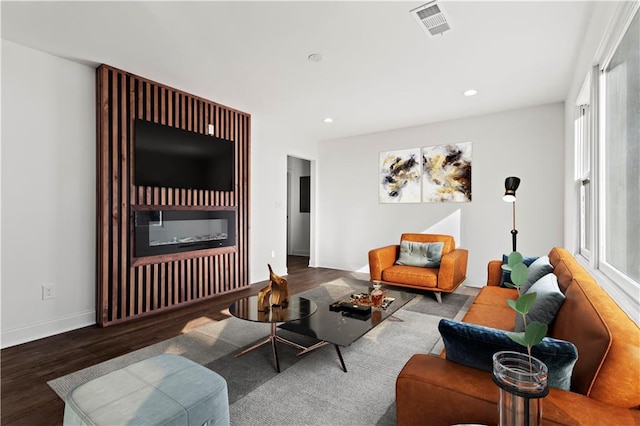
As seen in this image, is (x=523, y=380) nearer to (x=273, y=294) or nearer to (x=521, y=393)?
(x=521, y=393)

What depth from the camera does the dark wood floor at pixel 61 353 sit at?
1840 mm

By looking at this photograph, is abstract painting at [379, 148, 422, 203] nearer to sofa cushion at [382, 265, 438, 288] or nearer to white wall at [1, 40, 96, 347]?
sofa cushion at [382, 265, 438, 288]

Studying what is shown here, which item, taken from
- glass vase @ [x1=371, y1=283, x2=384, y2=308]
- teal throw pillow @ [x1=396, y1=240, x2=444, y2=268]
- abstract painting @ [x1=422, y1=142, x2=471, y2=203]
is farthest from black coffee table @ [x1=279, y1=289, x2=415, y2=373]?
abstract painting @ [x1=422, y1=142, x2=471, y2=203]

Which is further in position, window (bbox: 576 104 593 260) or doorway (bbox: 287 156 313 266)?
doorway (bbox: 287 156 313 266)

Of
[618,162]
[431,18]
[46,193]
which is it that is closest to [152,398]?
[46,193]

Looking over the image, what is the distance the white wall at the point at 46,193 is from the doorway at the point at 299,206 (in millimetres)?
5096

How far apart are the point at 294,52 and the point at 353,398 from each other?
9.08 ft

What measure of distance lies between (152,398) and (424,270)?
11.6 ft

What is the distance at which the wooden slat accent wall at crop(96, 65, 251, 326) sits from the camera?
3.14 m

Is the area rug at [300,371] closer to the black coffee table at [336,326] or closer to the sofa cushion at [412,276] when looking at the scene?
the black coffee table at [336,326]

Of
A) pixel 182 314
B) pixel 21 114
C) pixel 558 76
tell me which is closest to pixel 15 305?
pixel 182 314

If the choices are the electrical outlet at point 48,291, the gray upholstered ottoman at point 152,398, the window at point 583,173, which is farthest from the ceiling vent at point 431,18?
the electrical outlet at point 48,291

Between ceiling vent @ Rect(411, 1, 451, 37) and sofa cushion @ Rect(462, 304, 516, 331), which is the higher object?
ceiling vent @ Rect(411, 1, 451, 37)

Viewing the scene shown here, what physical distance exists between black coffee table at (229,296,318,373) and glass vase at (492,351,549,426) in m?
1.50
